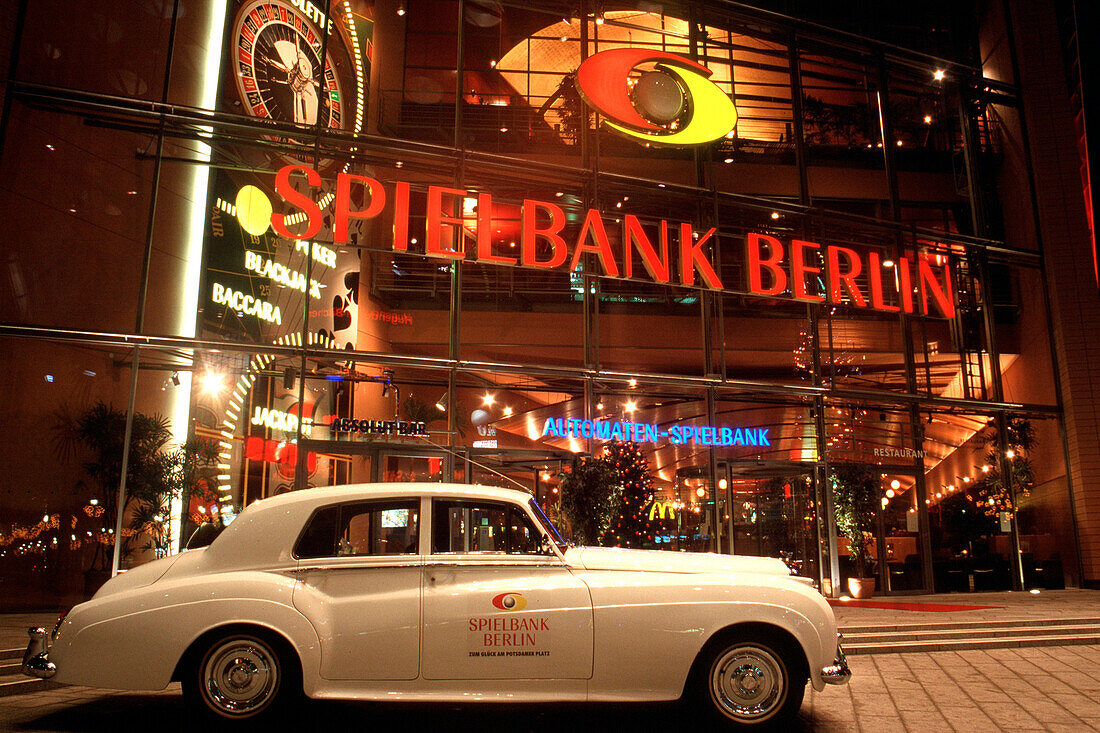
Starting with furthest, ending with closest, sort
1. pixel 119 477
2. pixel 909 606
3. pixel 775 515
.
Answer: pixel 775 515, pixel 909 606, pixel 119 477

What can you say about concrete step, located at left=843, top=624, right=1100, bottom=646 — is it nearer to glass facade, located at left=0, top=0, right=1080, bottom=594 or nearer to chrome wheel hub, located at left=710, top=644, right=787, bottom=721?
chrome wheel hub, located at left=710, top=644, right=787, bottom=721

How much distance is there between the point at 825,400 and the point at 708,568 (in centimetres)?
1032

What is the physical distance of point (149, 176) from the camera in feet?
40.7

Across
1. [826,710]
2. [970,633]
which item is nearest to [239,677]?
[826,710]

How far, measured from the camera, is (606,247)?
13.5 m

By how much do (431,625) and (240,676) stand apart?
1265mm

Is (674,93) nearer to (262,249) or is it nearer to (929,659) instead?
(262,249)

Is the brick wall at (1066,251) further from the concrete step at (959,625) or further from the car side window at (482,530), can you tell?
the car side window at (482,530)

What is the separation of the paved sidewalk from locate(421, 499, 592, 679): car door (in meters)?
0.60

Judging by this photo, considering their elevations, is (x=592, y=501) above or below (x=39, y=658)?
above

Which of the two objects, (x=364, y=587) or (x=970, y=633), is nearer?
(x=364, y=587)

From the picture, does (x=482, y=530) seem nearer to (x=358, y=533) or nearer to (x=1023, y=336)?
(x=358, y=533)

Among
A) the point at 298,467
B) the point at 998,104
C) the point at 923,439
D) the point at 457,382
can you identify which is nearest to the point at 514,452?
the point at 457,382

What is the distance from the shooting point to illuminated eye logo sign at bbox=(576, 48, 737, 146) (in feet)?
45.9
